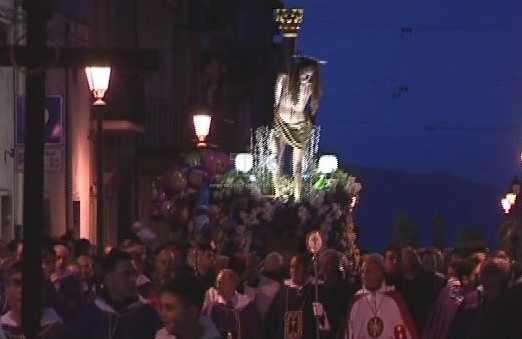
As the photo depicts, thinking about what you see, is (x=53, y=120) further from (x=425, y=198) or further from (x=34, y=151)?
(x=425, y=198)

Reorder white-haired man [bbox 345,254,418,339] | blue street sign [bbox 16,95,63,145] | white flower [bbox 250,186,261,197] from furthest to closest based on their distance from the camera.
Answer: white flower [bbox 250,186,261,197] < white-haired man [bbox 345,254,418,339] < blue street sign [bbox 16,95,63,145]

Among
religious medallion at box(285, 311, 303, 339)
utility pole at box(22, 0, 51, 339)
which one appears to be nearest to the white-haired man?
religious medallion at box(285, 311, 303, 339)

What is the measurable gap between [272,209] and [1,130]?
184 inches

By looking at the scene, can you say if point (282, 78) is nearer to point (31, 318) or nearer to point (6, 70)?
point (6, 70)

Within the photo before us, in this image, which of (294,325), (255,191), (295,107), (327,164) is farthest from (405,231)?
(294,325)

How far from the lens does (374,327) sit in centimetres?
1781

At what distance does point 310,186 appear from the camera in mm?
29703

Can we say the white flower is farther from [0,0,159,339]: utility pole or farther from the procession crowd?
[0,0,159,339]: utility pole

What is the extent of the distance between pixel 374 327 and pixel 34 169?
6.51 metres

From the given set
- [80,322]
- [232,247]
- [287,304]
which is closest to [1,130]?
[232,247]

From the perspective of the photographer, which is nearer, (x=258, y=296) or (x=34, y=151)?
(x=34, y=151)

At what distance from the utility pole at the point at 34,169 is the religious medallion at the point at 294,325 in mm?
7903

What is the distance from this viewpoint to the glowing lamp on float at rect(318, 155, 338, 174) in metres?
30.6

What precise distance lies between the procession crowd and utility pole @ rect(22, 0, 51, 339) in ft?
0.83
